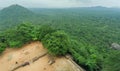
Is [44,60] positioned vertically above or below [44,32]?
below

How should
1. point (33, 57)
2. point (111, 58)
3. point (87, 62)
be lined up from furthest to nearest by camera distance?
point (33, 57) < point (87, 62) < point (111, 58)

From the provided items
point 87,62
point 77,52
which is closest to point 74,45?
point 77,52

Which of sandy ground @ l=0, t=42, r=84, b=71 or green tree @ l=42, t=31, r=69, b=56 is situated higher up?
green tree @ l=42, t=31, r=69, b=56

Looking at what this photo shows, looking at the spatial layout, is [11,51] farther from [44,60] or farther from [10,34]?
[44,60]

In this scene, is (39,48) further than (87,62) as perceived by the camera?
Yes

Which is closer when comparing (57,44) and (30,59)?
(57,44)

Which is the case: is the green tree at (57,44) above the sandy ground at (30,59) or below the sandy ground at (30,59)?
above

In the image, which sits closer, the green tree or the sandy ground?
the sandy ground

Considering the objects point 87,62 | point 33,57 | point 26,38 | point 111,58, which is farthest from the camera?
point 26,38
